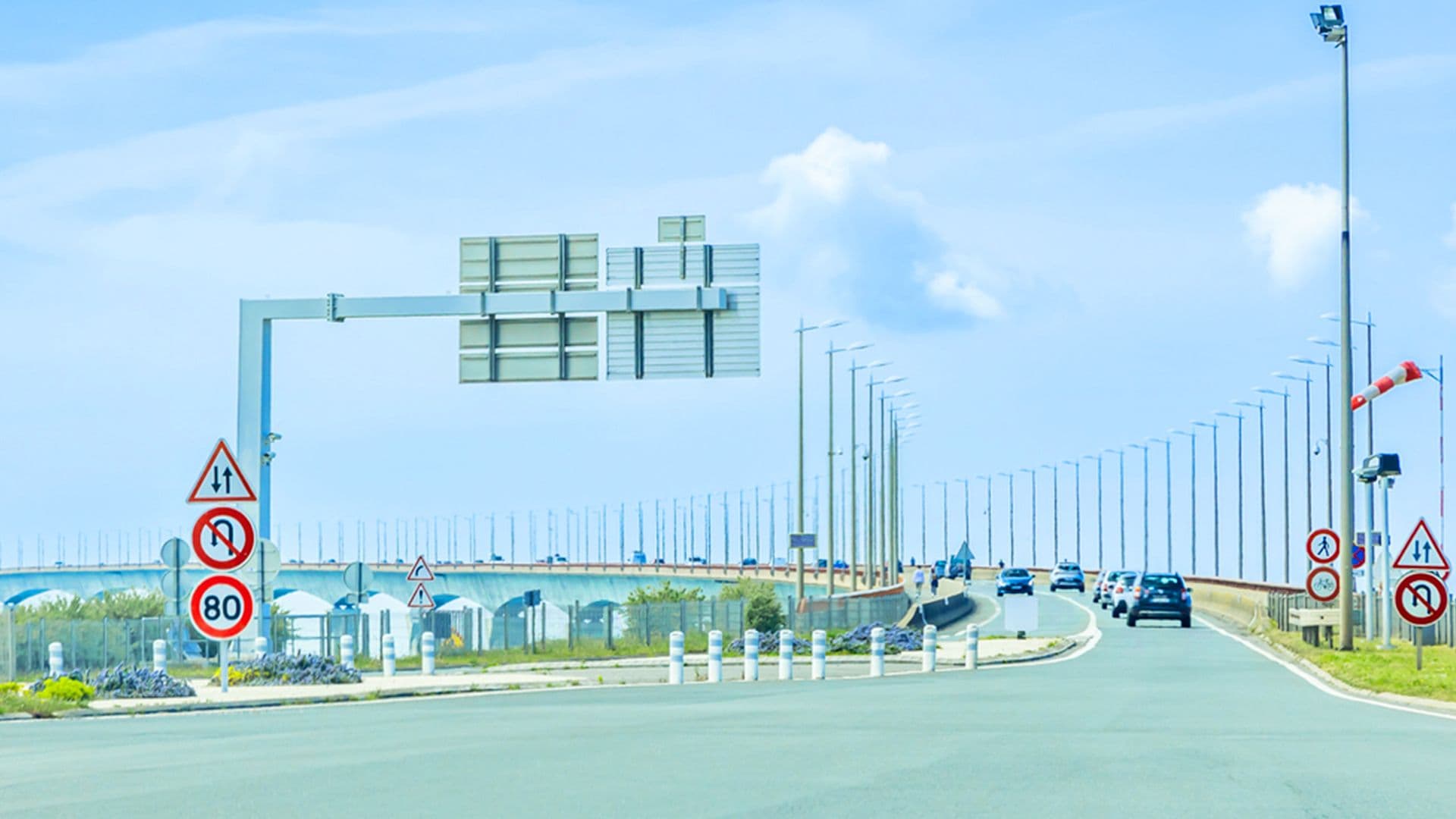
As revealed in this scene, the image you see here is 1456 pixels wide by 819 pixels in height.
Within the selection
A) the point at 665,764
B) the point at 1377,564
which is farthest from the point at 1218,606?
the point at 665,764

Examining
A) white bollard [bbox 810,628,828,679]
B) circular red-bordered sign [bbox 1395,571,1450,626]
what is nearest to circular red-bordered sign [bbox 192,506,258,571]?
white bollard [bbox 810,628,828,679]

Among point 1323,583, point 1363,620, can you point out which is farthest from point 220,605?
point 1363,620

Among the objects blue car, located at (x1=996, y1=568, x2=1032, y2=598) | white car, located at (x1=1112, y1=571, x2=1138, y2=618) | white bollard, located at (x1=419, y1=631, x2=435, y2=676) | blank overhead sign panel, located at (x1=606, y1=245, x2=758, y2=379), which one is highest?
blank overhead sign panel, located at (x1=606, y1=245, x2=758, y2=379)

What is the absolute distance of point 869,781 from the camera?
13820 millimetres

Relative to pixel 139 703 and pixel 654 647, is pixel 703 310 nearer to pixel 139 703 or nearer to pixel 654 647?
pixel 139 703

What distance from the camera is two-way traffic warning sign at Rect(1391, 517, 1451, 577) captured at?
30500 millimetres

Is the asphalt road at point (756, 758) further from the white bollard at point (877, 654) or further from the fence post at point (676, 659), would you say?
the white bollard at point (877, 654)

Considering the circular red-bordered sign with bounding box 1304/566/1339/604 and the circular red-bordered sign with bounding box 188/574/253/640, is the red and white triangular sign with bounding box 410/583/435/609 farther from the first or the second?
the circular red-bordered sign with bounding box 188/574/253/640

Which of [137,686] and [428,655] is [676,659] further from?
[137,686]

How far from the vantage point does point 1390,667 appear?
35219mm

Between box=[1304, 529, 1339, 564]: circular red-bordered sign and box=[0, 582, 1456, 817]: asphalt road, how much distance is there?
15.2m

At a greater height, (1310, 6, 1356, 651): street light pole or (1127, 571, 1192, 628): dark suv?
(1310, 6, 1356, 651): street light pole

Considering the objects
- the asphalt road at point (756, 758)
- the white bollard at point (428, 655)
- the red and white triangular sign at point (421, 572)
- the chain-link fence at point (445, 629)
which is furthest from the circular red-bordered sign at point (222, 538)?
the red and white triangular sign at point (421, 572)

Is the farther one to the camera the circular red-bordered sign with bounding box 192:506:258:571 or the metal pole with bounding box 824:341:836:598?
the metal pole with bounding box 824:341:836:598
